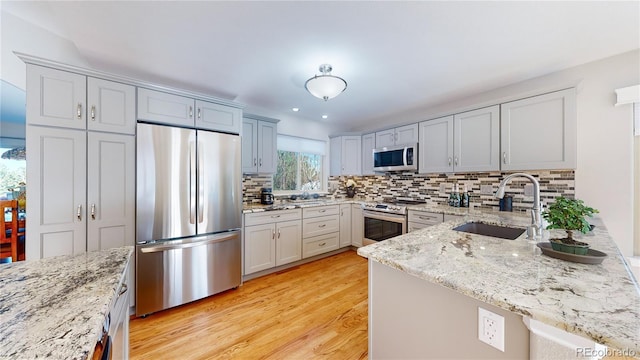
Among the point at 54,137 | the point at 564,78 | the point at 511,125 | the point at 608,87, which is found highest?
the point at 564,78

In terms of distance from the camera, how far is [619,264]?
961 millimetres

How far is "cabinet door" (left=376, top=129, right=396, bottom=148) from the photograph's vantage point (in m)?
3.72

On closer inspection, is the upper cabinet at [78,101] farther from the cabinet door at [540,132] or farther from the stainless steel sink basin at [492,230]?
the cabinet door at [540,132]

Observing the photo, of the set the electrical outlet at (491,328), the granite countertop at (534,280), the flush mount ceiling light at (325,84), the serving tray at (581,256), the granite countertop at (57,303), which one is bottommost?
the electrical outlet at (491,328)

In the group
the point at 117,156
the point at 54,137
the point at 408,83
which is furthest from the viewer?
the point at 408,83

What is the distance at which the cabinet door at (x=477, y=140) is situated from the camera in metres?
2.62

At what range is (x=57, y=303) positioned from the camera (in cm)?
72

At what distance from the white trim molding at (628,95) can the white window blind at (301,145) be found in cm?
360

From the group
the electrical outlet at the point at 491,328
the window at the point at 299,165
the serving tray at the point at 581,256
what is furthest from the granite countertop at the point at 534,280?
the window at the point at 299,165

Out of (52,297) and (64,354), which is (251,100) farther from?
(64,354)

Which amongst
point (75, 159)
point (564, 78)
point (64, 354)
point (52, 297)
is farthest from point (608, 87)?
point (75, 159)

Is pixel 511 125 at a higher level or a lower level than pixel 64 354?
higher

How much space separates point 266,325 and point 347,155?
122 inches

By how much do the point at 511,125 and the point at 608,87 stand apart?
28.7 inches
